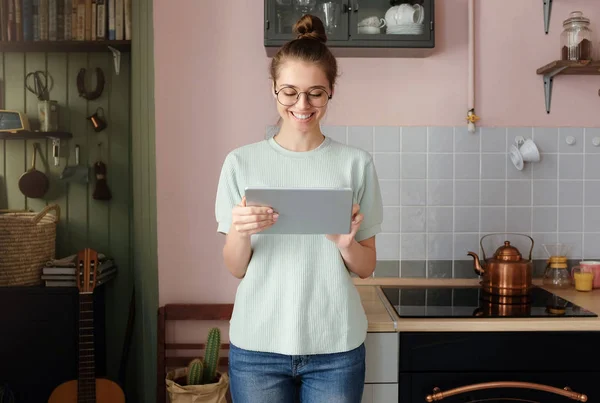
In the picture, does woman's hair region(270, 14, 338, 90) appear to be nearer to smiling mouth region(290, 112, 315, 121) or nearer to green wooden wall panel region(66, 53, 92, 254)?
smiling mouth region(290, 112, 315, 121)

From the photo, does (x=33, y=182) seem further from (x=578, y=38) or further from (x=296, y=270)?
(x=578, y=38)

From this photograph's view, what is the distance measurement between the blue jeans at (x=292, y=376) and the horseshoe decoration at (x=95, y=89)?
1729mm

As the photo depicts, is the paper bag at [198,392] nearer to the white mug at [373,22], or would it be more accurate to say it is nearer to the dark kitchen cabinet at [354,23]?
the dark kitchen cabinet at [354,23]

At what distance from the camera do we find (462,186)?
220 centimetres

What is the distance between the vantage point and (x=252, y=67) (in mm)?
2184

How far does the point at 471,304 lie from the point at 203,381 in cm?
99

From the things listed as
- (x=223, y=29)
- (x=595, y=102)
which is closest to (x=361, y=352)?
(x=223, y=29)

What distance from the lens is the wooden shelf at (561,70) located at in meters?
2.02

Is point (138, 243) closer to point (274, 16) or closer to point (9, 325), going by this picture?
point (9, 325)

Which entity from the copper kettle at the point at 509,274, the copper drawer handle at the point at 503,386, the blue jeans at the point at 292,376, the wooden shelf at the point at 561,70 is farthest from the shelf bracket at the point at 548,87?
the blue jeans at the point at 292,376

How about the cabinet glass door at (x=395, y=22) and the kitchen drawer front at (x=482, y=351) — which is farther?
the cabinet glass door at (x=395, y=22)

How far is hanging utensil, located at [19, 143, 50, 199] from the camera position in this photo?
8.33 ft

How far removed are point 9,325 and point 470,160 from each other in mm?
1971

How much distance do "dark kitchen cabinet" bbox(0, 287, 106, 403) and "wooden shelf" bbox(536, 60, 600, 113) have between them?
2.06 meters
